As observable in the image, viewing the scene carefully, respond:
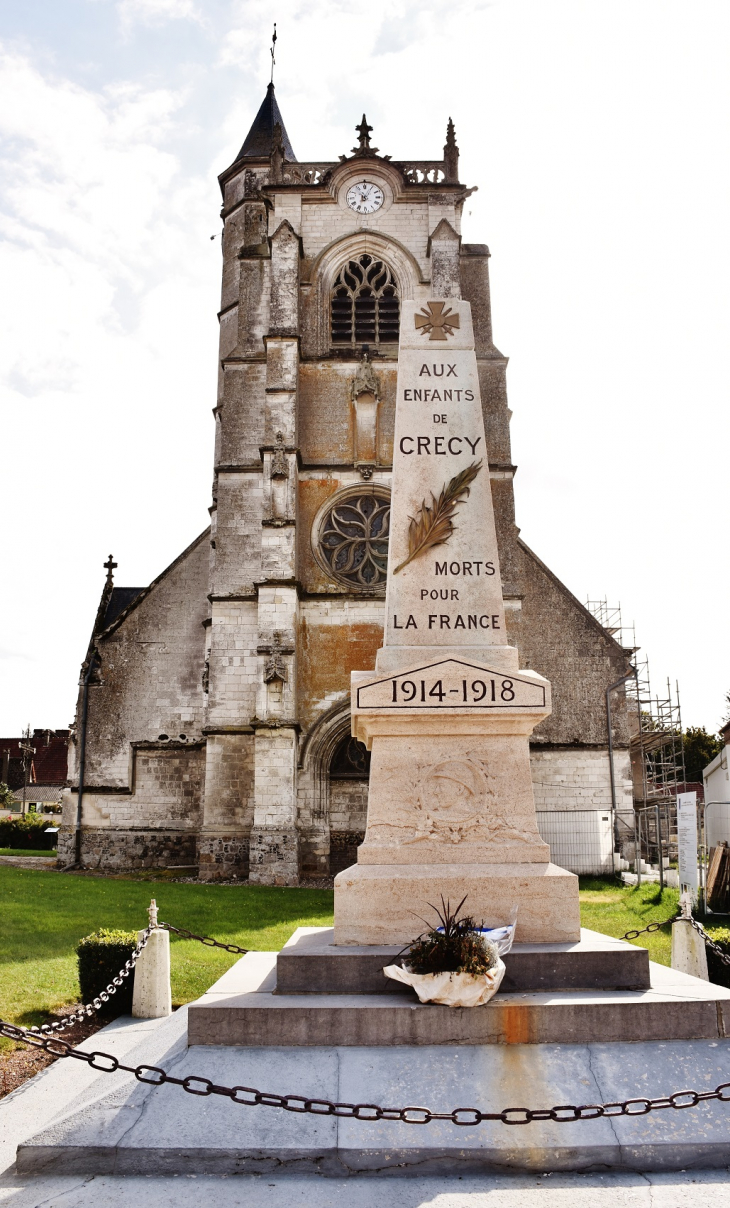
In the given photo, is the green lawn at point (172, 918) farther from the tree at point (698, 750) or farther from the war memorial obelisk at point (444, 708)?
the tree at point (698, 750)

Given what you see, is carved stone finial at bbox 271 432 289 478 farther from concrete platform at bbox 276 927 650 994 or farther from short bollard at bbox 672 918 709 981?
concrete platform at bbox 276 927 650 994

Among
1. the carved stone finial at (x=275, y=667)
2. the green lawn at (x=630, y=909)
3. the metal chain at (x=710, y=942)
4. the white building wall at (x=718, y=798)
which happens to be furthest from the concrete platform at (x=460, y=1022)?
the carved stone finial at (x=275, y=667)

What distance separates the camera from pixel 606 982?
16.4ft

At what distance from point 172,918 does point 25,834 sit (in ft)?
67.5

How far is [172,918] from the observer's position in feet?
37.1

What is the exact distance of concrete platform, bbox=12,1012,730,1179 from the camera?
3727 millimetres

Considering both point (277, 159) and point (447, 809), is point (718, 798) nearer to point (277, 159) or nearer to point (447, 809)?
point (447, 809)

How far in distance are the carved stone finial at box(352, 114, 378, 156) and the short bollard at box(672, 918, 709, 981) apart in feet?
68.8

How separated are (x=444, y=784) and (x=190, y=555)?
16287mm

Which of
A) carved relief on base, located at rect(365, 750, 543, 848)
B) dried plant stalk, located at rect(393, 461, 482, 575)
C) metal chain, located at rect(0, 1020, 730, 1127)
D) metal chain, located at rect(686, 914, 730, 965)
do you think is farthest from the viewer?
dried plant stalk, located at rect(393, 461, 482, 575)

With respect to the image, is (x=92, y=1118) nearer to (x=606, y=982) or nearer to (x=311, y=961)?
(x=311, y=961)

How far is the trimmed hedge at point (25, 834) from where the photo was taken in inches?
1161

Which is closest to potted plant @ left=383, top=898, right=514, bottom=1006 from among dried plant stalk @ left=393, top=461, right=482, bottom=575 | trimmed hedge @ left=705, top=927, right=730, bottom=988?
dried plant stalk @ left=393, top=461, right=482, bottom=575

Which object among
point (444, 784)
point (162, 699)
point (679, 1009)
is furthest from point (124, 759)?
point (679, 1009)
